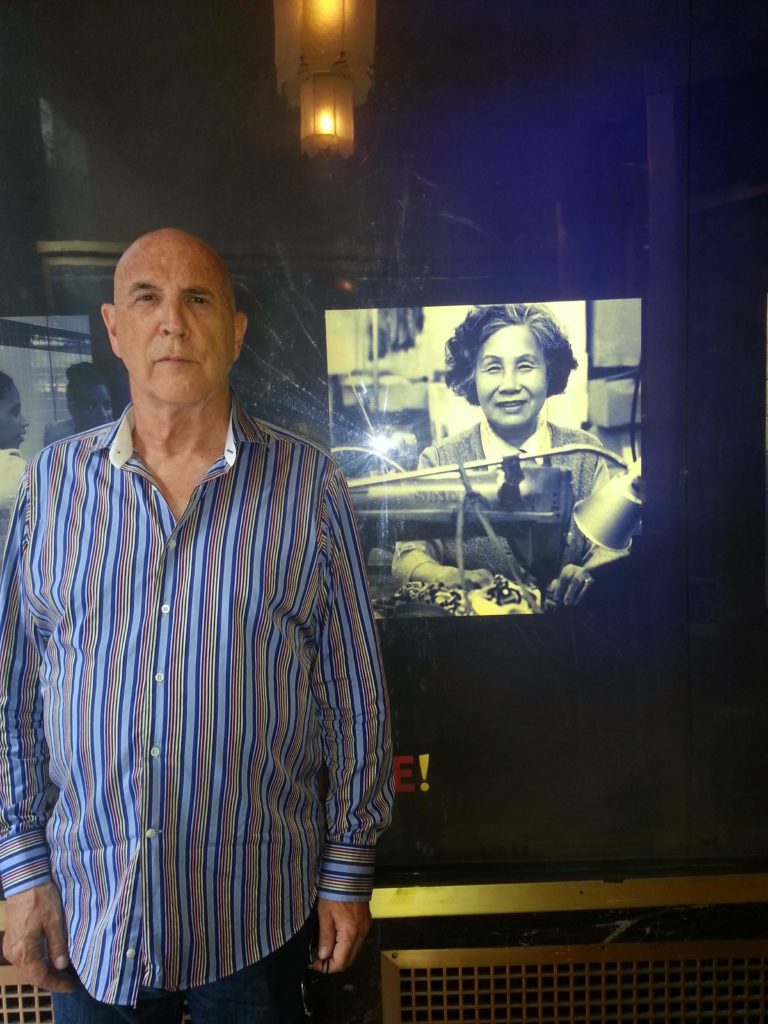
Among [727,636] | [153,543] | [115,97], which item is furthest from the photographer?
[727,636]

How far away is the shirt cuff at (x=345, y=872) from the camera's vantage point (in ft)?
4.53

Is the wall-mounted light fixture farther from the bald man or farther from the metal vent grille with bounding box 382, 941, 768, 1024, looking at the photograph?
the metal vent grille with bounding box 382, 941, 768, 1024

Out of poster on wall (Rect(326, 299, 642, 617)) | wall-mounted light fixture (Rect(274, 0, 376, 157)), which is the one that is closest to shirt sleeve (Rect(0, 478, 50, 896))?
poster on wall (Rect(326, 299, 642, 617))

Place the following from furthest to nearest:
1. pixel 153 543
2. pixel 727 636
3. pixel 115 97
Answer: pixel 727 636 < pixel 115 97 < pixel 153 543

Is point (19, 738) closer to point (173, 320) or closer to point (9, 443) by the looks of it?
point (9, 443)

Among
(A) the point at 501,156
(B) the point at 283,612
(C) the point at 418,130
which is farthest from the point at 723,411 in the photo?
(B) the point at 283,612

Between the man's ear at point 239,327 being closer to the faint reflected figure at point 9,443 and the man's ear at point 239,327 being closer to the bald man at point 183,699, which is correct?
the bald man at point 183,699

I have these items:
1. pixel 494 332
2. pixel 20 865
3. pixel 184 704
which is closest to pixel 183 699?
pixel 184 704

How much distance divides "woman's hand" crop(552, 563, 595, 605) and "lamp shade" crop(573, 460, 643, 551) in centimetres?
7

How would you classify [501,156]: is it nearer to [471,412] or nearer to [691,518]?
[471,412]

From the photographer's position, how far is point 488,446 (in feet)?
5.74

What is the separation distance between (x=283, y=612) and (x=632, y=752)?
975mm

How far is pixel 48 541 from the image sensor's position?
4.45 feet

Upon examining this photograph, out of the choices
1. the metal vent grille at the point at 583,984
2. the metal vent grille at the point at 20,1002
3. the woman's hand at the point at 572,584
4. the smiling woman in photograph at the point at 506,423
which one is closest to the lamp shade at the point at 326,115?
the smiling woman in photograph at the point at 506,423
